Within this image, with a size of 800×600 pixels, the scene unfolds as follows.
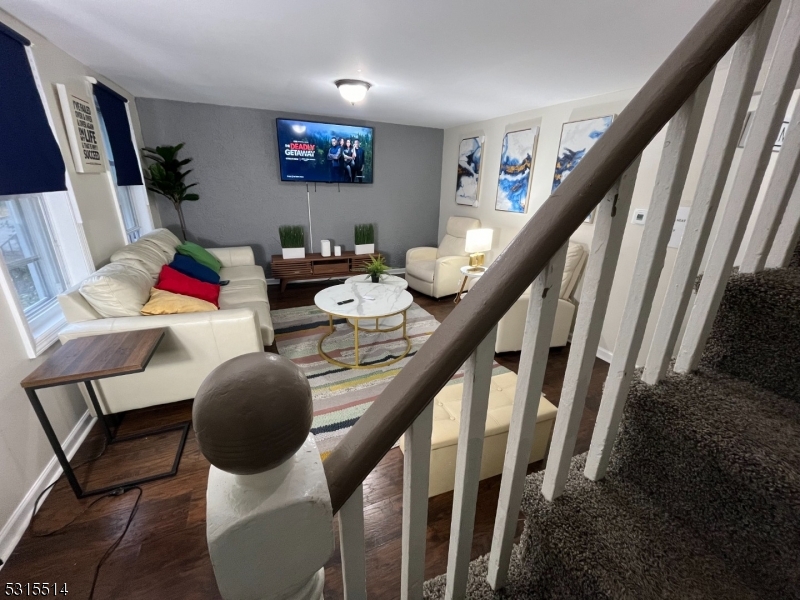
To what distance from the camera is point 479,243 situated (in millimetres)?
3695

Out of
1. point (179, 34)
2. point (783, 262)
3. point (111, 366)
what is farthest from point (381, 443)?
point (179, 34)

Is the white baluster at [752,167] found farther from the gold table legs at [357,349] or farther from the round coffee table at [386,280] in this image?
the round coffee table at [386,280]

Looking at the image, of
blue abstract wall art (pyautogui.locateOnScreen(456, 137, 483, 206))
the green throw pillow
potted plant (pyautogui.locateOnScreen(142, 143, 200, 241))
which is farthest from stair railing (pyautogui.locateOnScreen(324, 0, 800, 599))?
potted plant (pyautogui.locateOnScreen(142, 143, 200, 241))

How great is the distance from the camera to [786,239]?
2.42 ft

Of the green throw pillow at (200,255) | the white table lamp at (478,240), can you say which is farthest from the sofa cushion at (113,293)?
the white table lamp at (478,240)

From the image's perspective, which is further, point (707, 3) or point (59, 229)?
point (59, 229)

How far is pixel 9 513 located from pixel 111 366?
27.9 inches

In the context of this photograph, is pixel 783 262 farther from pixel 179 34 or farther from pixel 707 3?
pixel 179 34

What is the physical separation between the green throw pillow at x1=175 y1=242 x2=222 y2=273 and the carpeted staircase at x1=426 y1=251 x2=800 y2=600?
11.4 feet

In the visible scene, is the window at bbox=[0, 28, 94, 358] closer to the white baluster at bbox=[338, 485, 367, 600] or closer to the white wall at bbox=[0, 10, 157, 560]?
the white wall at bbox=[0, 10, 157, 560]

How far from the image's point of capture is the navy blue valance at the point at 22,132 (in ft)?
5.14

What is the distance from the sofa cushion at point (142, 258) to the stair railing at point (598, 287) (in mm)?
2609

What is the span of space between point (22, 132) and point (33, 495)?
176cm

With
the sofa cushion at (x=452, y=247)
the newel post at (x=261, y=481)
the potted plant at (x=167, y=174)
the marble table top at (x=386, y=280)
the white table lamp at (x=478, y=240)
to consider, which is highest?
the potted plant at (x=167, y=174)
